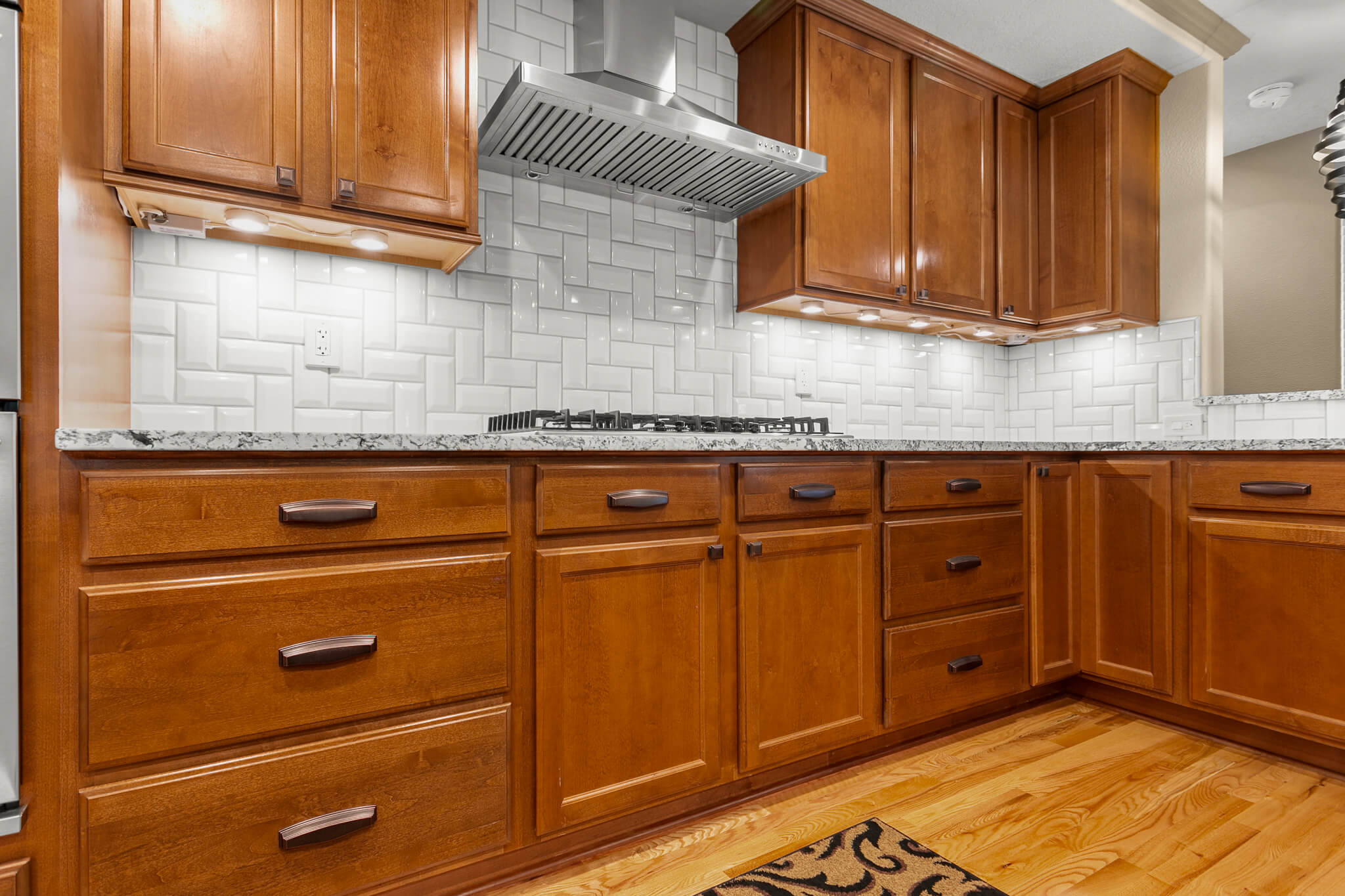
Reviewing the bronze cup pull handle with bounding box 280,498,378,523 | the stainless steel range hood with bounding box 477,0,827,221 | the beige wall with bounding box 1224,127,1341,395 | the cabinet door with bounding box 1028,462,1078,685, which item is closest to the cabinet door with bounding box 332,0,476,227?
the stainless steel range hood with bounding box 477,0,827,221

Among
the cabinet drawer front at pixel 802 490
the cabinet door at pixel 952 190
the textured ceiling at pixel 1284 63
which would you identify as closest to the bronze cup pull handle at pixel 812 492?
the cabinet drawer front at pixel 802 490

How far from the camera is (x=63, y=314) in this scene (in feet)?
3.48

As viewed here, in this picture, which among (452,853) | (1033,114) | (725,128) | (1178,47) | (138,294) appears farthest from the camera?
(1033,114)

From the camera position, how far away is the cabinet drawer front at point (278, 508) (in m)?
1.02

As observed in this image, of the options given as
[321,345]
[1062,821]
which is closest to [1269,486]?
[1062,821]

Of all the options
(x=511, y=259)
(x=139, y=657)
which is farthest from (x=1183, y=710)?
(x=139, y=657)

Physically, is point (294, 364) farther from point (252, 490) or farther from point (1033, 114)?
point (1033, 114)

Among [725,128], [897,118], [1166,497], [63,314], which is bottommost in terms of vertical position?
[1166,497]

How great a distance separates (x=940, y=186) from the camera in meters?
2.64

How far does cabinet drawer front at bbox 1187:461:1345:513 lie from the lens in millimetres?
1832

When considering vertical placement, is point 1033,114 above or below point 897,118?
above

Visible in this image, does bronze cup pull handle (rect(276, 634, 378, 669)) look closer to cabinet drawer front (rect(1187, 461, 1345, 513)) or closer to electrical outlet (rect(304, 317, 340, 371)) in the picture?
electrical outlet (rect(304, 317, 340, 371))

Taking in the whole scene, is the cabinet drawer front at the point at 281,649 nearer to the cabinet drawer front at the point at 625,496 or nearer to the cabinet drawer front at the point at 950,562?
the cabinet drawer front at the point at 625,496

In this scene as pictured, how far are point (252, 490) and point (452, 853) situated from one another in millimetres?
744
